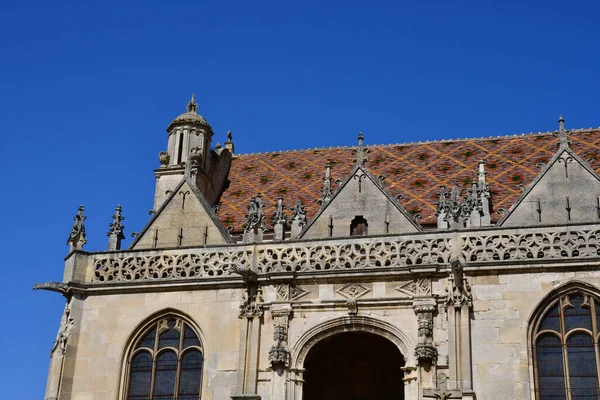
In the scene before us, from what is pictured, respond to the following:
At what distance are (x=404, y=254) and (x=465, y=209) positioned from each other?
1466mm

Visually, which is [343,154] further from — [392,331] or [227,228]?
[392,331]

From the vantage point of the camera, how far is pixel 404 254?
54.1 ft

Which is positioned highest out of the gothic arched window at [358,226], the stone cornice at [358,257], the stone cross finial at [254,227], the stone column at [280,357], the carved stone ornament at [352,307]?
the gothic arched window at [358,226]

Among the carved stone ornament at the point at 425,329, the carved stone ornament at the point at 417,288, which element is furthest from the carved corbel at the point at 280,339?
the carved stone ornament at the point at 425,329

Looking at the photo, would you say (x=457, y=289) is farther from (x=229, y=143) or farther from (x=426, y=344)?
(x=229, y=143)

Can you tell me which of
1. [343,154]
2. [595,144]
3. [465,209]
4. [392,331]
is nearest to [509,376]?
[392,331]

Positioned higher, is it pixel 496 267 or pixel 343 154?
pixel 343 154

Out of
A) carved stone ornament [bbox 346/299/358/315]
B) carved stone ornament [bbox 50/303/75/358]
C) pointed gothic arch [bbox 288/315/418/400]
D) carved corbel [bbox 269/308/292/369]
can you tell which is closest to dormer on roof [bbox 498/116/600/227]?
pointed gothic arch [bbox 288/315/418/400]

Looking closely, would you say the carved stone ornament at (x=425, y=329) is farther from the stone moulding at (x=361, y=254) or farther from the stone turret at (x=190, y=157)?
the stone turret at (x=190, y=157)

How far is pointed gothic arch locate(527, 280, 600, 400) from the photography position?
1505cm

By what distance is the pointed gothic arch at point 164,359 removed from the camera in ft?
54.4

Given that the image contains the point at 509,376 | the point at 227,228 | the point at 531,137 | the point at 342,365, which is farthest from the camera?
the point at 531,137

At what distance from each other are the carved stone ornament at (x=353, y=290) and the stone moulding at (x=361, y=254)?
0.30m

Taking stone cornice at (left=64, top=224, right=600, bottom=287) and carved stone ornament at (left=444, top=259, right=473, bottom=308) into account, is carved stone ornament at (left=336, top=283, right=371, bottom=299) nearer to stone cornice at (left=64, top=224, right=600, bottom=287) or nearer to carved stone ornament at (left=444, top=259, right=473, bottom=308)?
stone cornice at (left=64, top=224, right=600, bottom=287)
